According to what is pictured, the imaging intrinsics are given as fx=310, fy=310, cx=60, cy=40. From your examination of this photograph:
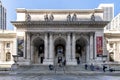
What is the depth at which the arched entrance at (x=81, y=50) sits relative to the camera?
87.3 meters

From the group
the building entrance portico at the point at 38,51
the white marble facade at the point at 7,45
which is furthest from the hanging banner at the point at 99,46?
the white marble facade at the point at 7,45

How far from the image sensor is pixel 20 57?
80.9 metres

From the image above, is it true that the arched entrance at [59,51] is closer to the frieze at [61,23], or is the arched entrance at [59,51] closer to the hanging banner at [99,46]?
the frieze at [61,23]

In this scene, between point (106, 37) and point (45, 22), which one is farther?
point (106, 37)

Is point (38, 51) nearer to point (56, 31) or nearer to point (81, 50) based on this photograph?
point (56, 31)

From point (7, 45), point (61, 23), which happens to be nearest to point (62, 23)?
point (61, 23)

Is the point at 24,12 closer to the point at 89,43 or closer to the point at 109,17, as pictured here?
the point at 89,43

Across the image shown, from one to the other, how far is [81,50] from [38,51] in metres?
12.7

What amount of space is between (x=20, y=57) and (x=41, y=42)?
1033cm

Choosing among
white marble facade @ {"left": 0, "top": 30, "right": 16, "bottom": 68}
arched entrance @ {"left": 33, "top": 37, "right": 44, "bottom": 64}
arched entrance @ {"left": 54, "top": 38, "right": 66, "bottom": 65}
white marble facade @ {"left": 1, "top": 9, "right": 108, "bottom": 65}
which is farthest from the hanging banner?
white marble facade @ {"left": 0, "top": 30, "right": 16, "bottom": 68}

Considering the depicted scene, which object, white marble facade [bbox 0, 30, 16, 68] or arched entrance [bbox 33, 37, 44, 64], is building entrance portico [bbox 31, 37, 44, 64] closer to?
arched entrance [bbox 33, 37, 44, 64]

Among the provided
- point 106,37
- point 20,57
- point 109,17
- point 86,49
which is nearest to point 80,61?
point 86,49

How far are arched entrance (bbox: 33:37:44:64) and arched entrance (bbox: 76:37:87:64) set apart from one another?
10.4 meters

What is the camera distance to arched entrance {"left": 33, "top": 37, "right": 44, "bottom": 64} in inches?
3428
